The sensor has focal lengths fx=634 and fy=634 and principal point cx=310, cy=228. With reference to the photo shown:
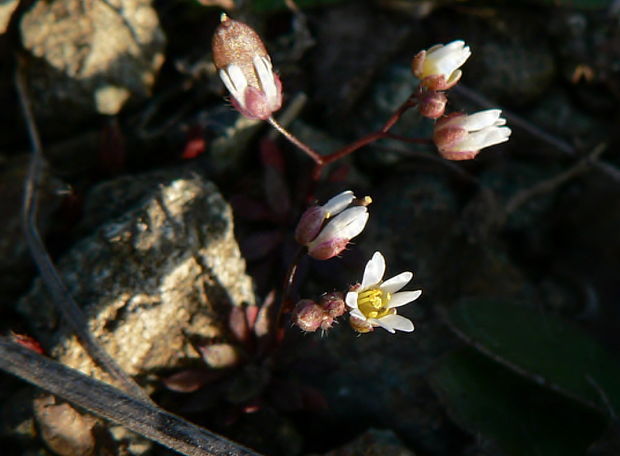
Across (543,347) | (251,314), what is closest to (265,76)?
(251,314)

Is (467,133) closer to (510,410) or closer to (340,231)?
(340,231)

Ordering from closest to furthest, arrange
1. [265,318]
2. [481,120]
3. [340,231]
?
[340,231]
[481,120]
[265,318]

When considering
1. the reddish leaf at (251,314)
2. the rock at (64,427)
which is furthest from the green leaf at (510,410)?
the rock at (64,427)

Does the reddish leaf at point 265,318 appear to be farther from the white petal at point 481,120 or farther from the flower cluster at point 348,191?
the white petal at point 481,120

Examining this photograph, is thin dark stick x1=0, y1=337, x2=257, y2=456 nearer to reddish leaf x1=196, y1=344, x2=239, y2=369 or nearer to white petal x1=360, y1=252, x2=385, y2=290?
reddish leaf x1=196, y1=344, x2=239, y2=369

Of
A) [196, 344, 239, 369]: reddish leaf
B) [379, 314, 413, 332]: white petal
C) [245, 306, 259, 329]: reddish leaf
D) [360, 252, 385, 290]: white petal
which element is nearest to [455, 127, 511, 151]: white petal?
[360, 252, 385, 290]: white petal

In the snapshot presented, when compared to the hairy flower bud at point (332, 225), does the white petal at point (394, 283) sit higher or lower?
lower

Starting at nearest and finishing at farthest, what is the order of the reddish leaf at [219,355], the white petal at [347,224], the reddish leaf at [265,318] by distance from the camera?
the white petal at [347,224] → the reddish leaf at [219,355] → the reddish leaf at [265,318]
